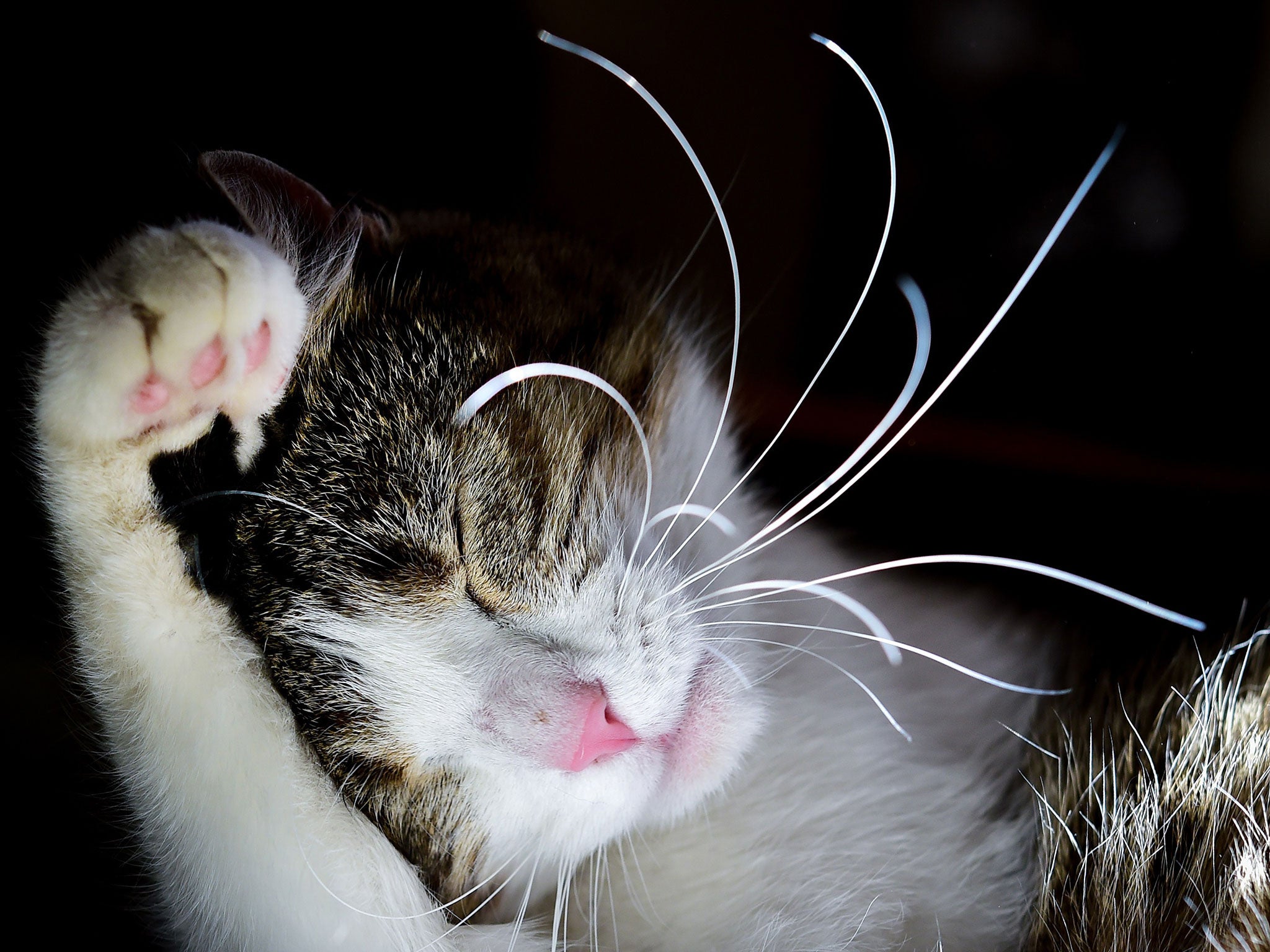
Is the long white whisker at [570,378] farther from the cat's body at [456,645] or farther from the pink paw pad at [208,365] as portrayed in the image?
the pink paw pad at [208,365]

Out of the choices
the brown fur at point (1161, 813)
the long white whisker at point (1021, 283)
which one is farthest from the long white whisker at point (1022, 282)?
the brown fur at point (1161, 813)

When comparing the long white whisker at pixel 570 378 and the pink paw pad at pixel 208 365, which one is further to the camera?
the long white whisker at pixel 570 378

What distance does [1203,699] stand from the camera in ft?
1.86

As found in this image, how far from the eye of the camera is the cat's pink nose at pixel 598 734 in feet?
1.52

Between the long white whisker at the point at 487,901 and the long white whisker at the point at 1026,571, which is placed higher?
the long white whisker at the point at 1026,571

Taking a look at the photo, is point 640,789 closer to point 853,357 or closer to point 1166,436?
point 853,357

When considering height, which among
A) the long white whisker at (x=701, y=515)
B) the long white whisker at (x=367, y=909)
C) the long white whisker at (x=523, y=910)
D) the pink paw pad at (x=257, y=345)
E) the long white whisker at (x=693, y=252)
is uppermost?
the long white whisker at (x=693, y=252)

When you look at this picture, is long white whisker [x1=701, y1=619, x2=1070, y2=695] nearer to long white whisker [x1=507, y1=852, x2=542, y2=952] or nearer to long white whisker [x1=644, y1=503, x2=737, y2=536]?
long white whisker [x1=644, y1=503, x2=737, y2=536]

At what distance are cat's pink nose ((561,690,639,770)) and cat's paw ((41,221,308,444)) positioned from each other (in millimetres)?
263

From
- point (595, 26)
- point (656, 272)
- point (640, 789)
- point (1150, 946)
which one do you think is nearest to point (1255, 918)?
point (1150, 946)

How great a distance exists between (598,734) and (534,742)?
38mm

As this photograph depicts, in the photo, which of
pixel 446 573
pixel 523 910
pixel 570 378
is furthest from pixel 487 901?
pixel 570 378

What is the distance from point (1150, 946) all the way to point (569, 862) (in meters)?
0.38

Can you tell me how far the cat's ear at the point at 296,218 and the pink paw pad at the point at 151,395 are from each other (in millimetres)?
103
